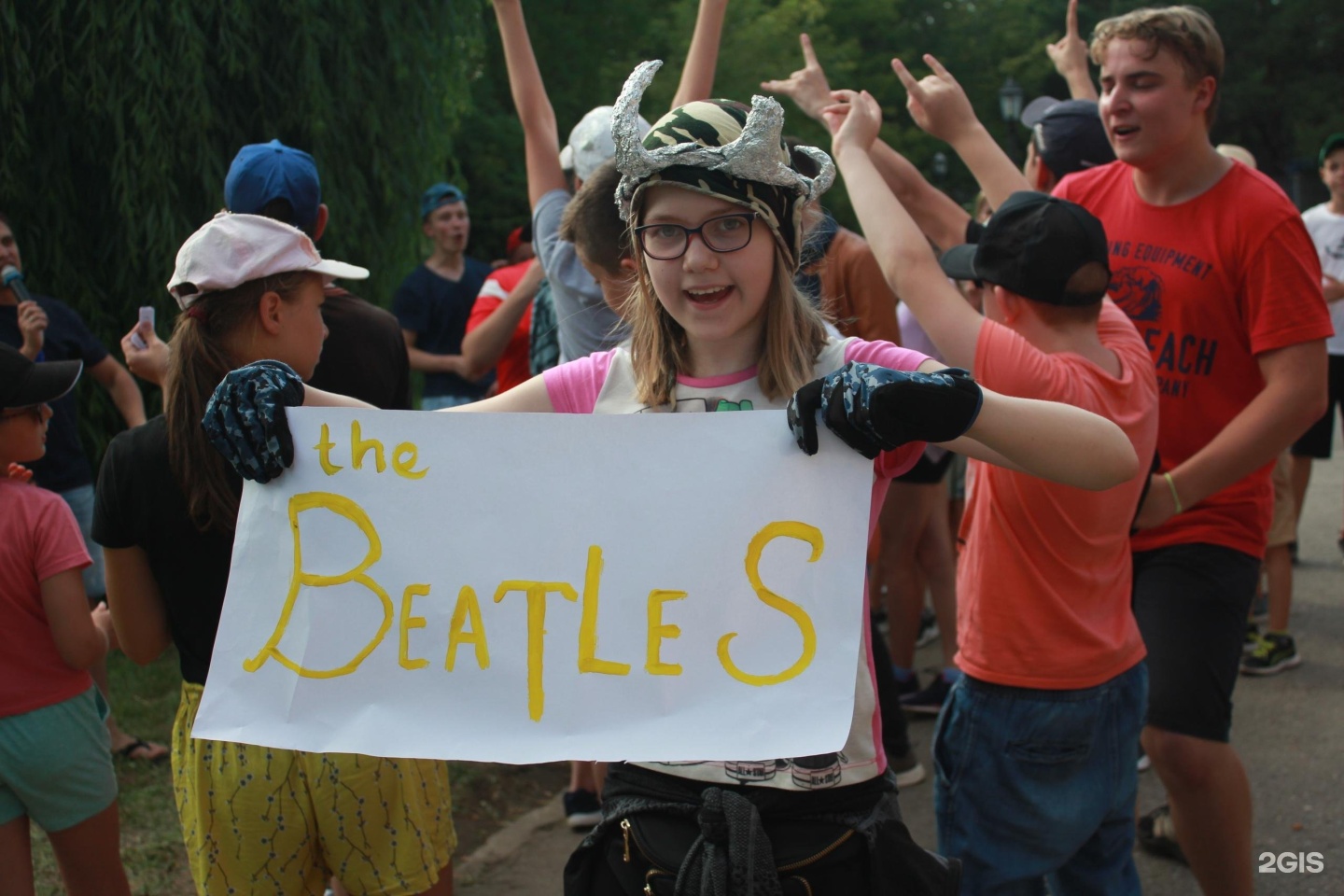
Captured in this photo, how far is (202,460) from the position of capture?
2.28 metres

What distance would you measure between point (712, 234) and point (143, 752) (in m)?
3.65

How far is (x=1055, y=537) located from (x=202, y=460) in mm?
1703

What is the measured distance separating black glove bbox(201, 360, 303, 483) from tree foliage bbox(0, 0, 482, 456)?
14.7ft

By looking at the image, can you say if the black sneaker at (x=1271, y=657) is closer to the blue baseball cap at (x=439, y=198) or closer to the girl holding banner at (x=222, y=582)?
the girl holding banner at (x=222, y=582)

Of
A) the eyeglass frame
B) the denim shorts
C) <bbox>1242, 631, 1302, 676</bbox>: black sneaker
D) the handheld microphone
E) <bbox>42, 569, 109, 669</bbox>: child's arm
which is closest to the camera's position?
the denim shorts

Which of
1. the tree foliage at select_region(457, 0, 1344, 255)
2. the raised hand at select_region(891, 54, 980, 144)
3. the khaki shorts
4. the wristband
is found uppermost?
the tree foliage at select_region(457, 0, 1344, 255)

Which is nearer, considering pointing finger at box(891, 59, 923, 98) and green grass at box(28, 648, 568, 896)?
Result: pointing finger at box(891, 59, 923, 98)

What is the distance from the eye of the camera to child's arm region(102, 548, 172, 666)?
2.38 metres

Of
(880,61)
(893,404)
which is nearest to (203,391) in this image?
(893,404)

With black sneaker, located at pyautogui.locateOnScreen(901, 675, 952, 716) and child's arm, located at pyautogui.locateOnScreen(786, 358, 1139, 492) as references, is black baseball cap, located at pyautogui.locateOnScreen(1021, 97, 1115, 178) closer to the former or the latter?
black sneaker, located at pyautogui.locateOnScreen(901, 675, 952, 716)

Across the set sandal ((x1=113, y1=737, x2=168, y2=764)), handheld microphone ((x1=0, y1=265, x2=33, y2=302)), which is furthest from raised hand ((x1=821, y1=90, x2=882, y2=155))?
sandal ((x1=113, y1=737, x2=168, y2=764))

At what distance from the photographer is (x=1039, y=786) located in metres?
2.54

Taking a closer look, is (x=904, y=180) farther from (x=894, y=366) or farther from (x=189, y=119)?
(x=189, y=119)

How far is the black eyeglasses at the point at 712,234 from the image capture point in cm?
199
